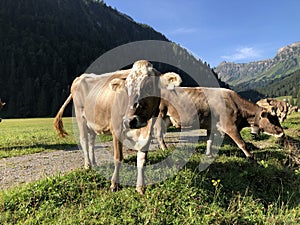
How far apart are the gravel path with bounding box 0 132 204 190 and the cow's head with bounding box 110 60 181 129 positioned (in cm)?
319

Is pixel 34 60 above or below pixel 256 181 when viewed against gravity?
above

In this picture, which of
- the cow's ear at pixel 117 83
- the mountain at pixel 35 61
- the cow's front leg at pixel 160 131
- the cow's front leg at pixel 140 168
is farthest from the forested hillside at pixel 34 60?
the cow's ear at pixel 117 83

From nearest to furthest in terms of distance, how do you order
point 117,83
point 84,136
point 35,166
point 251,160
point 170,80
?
1. point 117,83
2. point 170,80
3. point 84,136
4. point 251,160
5. point 35,166

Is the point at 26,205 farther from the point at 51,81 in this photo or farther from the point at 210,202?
the point at 51,81

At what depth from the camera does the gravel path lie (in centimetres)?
753

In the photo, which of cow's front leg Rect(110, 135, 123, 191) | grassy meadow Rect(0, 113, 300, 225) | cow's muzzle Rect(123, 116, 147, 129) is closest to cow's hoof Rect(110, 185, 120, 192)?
cow's front leg Rect(110, 135, 123, 191)

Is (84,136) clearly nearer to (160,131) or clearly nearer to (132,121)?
(132,121)

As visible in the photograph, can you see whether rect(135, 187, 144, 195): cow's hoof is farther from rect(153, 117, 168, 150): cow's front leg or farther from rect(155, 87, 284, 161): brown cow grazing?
rect(153, 117, 168, 150): cow's front leg

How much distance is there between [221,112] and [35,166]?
7275mm

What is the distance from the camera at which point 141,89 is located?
15.5 ft

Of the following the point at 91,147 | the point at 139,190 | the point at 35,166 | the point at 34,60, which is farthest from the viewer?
the point at 34,60

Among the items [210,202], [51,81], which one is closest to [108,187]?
[210,202]

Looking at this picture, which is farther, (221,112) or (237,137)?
(221,112)

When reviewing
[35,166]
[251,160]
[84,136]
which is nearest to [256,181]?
[251,160]
